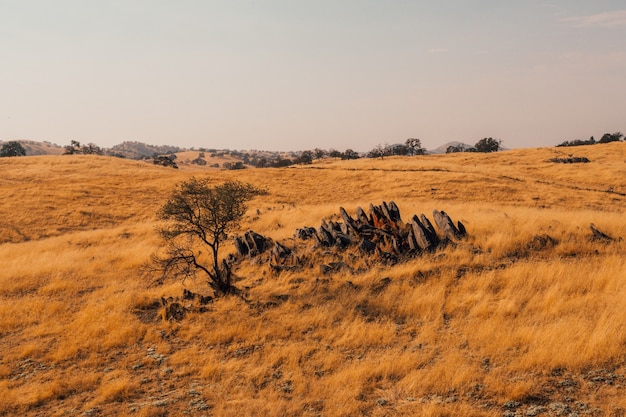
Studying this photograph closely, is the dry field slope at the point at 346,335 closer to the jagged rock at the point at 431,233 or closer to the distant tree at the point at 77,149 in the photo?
the jagged rock at the point at 431,233

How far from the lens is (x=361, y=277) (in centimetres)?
1527

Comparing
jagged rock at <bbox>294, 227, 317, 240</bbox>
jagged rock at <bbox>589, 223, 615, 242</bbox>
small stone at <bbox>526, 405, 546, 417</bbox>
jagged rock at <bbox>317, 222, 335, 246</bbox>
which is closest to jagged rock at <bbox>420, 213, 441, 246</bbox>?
jagged rock at <bbox>317, 222, 335, 246</bbox>

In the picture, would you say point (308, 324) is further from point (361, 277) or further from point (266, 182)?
point (266, 182)

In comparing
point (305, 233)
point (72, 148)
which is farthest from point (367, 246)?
point (72, 148)

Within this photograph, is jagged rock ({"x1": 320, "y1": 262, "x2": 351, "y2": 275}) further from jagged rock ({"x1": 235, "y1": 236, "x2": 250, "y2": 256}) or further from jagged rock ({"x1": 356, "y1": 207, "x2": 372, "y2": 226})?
jagged rock ({"x1": 235, "y1": 236, "x2": 250, "y2": 256})

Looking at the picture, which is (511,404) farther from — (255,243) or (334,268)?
(255,243)

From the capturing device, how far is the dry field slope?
8.21 meters

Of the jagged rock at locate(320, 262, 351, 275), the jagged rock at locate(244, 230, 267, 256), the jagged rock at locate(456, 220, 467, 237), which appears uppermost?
the jagged rock at locate(456, 220, 467, 237)

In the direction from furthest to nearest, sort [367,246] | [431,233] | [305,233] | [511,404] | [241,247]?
[305,233] → [241,247] → [431,233] → [367,246] → [511,404]

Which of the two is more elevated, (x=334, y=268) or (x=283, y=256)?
(x=283, y=256)

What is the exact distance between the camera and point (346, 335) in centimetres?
1115

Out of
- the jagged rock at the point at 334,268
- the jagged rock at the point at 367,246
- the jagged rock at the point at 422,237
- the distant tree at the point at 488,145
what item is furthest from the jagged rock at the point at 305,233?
the distant tree at the point at 488,145

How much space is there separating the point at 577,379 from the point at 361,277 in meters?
8.11

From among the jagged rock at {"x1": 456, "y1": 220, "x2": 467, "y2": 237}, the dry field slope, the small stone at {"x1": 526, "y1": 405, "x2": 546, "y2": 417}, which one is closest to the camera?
the small stone at {"x1": 526, "y1": 405, "x2": 546, "y2": 417}
